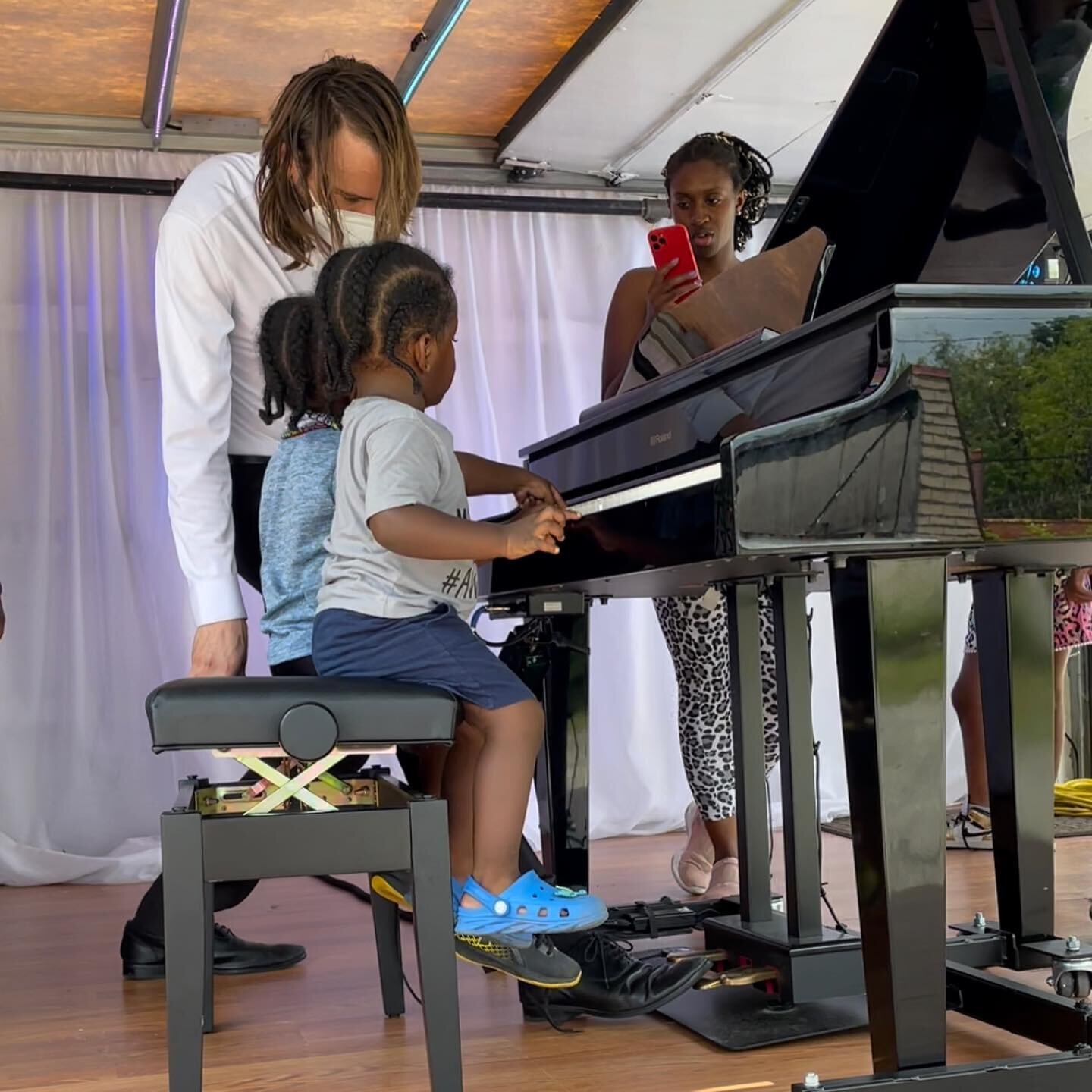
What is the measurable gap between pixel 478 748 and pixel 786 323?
747 mm

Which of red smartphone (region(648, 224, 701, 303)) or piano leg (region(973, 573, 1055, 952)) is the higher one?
red smartphone (region(648, 224, 701, 303))

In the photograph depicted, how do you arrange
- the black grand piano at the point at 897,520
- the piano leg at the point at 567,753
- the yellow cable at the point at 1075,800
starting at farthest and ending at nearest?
1. the yellow cable at the point at 1075,800
2. the piano leg at the point at 567,753
3. the black grand piano at the point at 897,520

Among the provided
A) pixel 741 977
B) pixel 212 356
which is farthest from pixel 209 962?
pixel 212 356

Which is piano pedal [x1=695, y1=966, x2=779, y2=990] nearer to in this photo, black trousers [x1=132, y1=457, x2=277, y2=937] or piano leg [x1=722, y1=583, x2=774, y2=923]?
piano leg [x1=722, y1=583, x2=774, y2=923]

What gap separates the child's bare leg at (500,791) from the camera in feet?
5.97

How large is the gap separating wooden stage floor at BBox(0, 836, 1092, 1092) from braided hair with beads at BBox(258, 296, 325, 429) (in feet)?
3.17

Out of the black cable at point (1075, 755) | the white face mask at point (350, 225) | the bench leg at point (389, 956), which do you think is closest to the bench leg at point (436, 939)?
the bench leg at point (389, 956)

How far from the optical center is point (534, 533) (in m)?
1.75

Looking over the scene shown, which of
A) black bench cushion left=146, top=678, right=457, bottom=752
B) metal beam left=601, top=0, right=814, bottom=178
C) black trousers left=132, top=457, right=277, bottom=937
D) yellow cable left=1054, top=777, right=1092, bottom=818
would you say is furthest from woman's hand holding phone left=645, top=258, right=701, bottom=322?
yellow cable left=1054, top=777, right=1092, bottom=818

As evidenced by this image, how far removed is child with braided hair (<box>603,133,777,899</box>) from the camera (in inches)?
118

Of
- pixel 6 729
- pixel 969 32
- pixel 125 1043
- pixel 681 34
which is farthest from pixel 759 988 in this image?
pixel 6 729

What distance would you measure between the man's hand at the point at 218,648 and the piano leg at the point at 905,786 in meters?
1.15

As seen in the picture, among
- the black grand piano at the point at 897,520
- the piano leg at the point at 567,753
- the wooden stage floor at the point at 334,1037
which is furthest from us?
the piano leg at the point at 567,753

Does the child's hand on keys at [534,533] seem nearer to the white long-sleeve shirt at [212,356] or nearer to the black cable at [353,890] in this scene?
the white long-sleeve shirt at [212,356]
